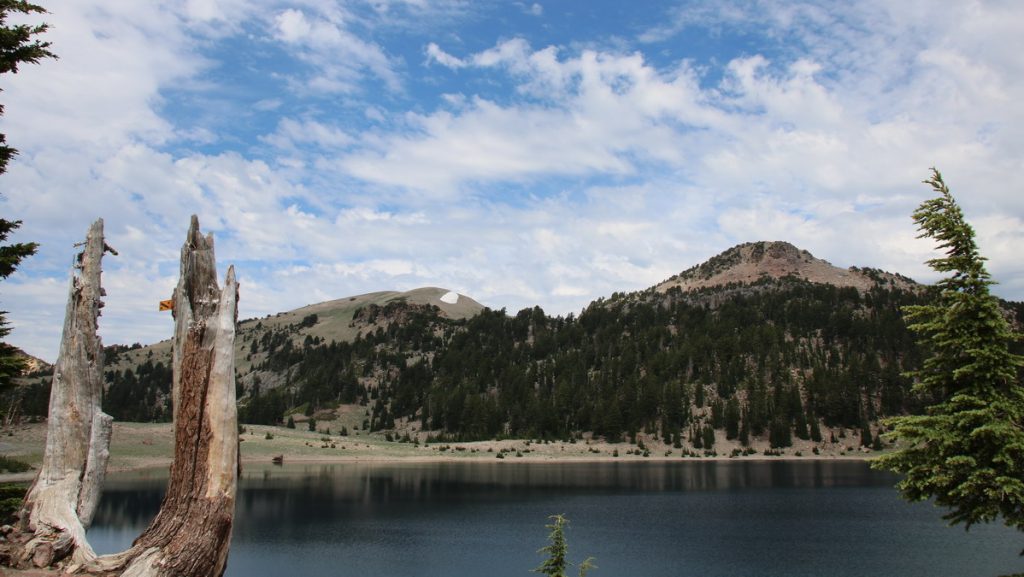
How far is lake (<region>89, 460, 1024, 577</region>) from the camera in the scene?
3400 cm

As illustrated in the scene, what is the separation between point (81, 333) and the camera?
43.5 feet

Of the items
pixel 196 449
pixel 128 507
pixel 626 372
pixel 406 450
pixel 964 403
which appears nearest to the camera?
pixel 196 449

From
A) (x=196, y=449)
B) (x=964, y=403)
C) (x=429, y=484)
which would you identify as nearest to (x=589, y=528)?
(x=964, y=403)

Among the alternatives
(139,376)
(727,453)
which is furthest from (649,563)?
(139,376)

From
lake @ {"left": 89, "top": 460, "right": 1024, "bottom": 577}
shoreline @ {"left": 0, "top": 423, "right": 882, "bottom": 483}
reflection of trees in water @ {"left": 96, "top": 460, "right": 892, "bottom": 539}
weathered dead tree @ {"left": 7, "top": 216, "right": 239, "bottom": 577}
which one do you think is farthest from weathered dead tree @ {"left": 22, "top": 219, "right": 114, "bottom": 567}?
shoreline @ {"left": 0, "top": 423, "right": 882, "bottom": 483}

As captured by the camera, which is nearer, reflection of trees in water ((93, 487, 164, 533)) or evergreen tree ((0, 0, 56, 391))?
evergreen tree ((0, 0, 56, 391))

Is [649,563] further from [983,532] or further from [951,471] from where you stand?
[983,532]

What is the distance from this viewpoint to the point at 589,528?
43.7 metres

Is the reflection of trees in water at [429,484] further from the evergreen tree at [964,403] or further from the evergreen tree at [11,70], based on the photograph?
the evergreen tree at [964,403]

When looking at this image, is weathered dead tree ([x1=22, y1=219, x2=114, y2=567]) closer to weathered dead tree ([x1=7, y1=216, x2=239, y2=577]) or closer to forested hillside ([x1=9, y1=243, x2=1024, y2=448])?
weathered dead tree ([x1=7, y1=216, x2=239, y2=577])

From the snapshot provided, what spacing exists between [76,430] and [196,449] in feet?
16.0

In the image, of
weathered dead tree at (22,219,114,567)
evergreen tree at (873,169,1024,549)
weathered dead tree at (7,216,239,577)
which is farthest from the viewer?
evergreen tree at (873,169,1024,549)

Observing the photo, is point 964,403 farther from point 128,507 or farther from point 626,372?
point 626,372

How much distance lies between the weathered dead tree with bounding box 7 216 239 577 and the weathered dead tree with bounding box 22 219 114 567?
80 cm
